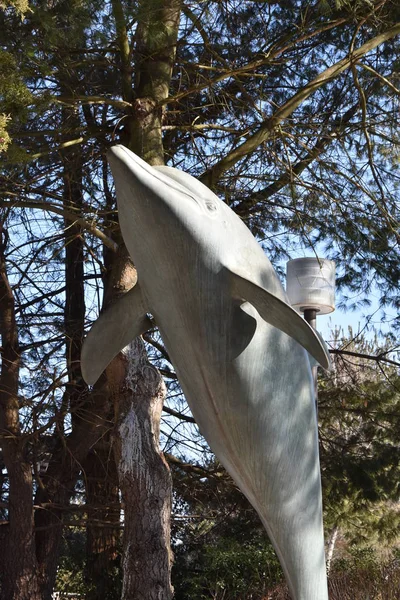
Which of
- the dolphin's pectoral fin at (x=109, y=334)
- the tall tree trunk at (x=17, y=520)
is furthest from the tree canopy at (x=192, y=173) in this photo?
the dolphin's pectoral fin at (x=109, y=334)

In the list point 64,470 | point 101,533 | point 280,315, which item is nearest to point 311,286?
point 280,315

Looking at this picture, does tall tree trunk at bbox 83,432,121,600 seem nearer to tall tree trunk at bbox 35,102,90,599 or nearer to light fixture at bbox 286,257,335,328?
tall tree trunk at bbox 35,102,90,599

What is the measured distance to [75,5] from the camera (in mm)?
5441

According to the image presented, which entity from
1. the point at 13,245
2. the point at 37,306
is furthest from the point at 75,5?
the point at 37,306

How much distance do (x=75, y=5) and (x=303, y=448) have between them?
144 inches

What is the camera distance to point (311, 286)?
5621 mm

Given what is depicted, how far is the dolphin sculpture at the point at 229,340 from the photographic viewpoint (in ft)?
9.36

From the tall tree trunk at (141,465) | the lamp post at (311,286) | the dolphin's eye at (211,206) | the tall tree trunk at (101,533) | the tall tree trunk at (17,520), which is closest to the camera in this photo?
the dolphin's eye at (211,206)

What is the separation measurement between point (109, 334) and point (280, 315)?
779 mm

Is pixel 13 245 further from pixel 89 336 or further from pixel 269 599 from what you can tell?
pixel 89 336

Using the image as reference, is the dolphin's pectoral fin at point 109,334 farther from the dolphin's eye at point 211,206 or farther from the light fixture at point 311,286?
the light fixture at point 311,286

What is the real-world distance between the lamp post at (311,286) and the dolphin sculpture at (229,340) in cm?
228

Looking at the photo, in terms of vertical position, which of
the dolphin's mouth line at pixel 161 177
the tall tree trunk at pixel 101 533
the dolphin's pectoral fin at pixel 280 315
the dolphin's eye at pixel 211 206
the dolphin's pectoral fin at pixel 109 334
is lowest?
the dolphin's pectoral fin at pixel 280 315

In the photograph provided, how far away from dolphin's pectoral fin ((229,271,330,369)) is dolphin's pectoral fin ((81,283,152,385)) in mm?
513
